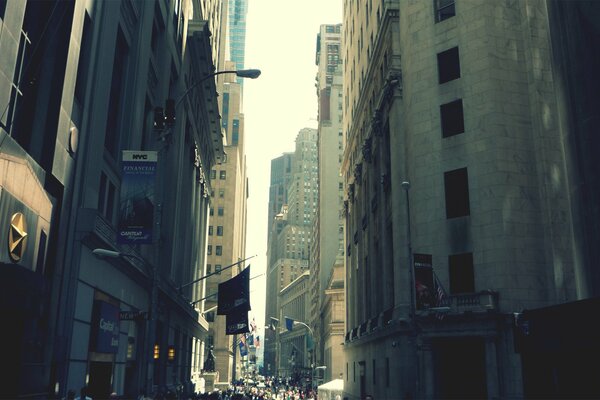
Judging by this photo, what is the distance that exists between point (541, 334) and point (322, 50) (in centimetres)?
14686

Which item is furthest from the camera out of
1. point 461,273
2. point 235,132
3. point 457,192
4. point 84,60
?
point 235,132

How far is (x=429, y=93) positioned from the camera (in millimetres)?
36875

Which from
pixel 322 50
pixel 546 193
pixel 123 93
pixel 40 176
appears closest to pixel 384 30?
pixel 546 193

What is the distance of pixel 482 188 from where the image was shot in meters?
32.9

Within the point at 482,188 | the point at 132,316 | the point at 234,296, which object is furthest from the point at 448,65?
the point at 132,316

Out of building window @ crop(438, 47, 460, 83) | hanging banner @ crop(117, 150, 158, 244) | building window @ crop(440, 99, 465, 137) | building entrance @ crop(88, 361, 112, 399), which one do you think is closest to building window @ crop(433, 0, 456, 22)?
building window @ crop(438, 47, 460, 83)

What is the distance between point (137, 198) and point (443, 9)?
89.0ft

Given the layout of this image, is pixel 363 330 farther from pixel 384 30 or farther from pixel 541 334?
pixel 541 334

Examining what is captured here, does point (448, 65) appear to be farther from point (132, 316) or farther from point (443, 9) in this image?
point (132, 316)

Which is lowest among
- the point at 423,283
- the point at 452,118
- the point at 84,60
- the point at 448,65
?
the point at 423,283

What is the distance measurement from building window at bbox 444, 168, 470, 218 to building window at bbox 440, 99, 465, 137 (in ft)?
8.50

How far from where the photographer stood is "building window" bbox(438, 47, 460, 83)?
3634 centimetres

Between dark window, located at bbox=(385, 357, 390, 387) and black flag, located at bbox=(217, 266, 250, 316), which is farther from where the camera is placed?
dark window, located at bbox=(385, 357, 390, 387)

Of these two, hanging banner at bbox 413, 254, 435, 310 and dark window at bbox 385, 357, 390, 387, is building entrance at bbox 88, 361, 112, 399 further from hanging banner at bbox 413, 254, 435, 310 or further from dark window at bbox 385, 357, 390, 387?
dark window at bbox 385, 357, 390, 387
